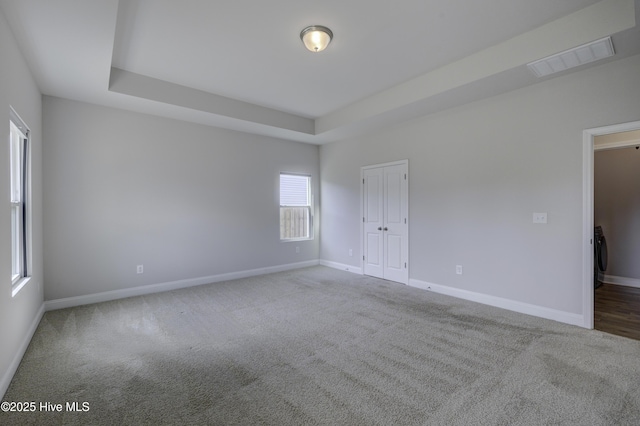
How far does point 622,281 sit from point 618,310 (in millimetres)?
1647

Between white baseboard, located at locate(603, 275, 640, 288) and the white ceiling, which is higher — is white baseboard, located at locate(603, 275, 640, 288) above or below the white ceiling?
below

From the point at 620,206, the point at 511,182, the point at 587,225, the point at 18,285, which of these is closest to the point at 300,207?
the point at 511,182

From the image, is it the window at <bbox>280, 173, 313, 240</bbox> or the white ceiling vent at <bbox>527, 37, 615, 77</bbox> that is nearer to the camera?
the white ceiling vent at <bbox>527, 37, 615, 77</bbox>

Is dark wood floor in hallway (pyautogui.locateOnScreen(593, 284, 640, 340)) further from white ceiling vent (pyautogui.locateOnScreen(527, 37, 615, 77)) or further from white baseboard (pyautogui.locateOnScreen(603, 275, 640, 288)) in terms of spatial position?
white ceiling vent (pyautogui.locateOnScreen(527, 37, 615, 77))

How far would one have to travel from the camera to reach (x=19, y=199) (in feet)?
9.80

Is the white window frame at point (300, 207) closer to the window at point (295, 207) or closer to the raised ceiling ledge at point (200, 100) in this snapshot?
the window at point (295, 207)

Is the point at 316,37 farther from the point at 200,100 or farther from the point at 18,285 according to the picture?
the point at 18,285

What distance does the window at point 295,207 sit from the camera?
6.17 metres

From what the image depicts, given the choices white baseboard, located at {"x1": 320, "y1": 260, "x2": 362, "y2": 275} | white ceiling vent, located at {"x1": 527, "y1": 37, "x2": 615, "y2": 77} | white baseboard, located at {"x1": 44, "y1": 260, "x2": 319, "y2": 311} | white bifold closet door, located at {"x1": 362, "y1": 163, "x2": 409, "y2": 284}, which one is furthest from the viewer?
white baseboard, located at {"x1": 320, "y1": 260, "x2": 362, "y2": 275}

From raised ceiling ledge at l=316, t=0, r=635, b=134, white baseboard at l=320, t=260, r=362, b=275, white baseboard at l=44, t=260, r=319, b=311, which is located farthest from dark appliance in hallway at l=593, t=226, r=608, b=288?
white baseboard at l=44, t=260, r=319, b=311

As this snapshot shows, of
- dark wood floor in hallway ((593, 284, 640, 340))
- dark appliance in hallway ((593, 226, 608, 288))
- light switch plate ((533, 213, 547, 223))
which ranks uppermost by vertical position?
light switch plate ((533, 213, 547, 223))

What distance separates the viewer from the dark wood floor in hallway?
122 inches

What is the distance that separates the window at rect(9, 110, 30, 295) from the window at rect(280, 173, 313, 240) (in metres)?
3.80

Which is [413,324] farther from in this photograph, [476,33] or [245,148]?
[245,148]
